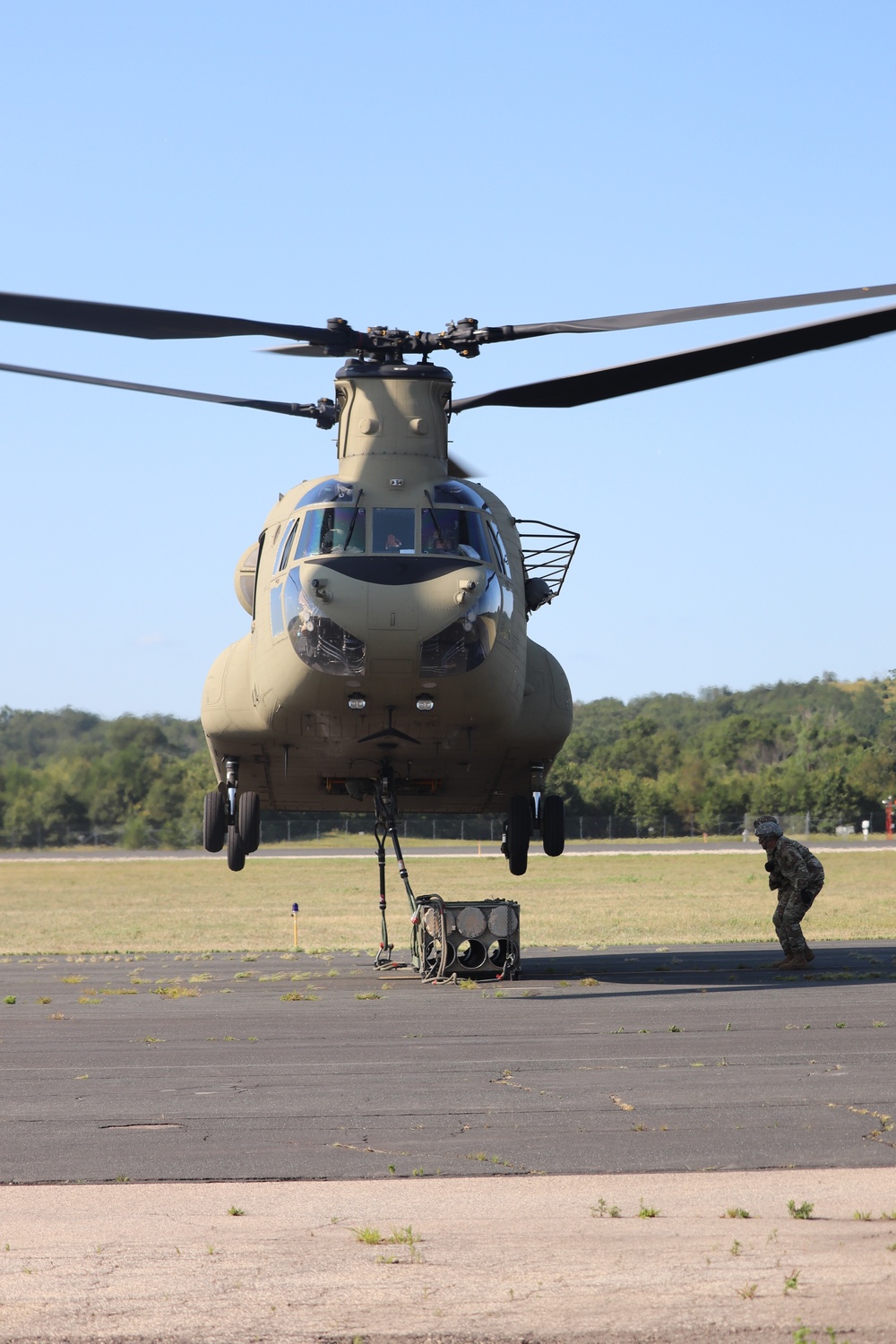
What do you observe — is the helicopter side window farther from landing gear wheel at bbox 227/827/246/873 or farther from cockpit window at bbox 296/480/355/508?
landing gear wheel at bbox 227/827/246/873

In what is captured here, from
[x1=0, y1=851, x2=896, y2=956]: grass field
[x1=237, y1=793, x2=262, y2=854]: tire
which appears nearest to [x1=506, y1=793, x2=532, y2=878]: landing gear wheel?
[x1=237, y1=793, x2=262, y2=854]: tire

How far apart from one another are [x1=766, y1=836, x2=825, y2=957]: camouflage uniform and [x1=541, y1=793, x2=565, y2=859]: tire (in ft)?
9.91

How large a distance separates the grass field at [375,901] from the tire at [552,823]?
7.14m

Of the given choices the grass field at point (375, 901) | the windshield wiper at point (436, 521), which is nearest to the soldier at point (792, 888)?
the windshield wiper at point (436, 521)

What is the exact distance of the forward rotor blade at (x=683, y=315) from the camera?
15.3m

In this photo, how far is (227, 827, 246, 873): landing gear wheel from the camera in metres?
21.1

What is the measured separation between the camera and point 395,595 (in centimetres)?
1638

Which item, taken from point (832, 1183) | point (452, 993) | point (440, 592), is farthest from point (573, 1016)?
point (832, 1183)

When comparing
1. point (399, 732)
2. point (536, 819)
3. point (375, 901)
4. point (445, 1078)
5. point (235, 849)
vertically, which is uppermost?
point (399, 732)

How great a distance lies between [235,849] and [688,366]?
31.2 ft

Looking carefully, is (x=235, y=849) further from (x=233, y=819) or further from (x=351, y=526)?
(x=351, y=526)

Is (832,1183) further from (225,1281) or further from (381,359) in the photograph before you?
(381,359)

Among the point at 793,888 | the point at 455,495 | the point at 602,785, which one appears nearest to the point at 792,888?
the point at 793,888

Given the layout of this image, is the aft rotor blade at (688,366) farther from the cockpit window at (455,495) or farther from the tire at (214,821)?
the tire at (214,821)
